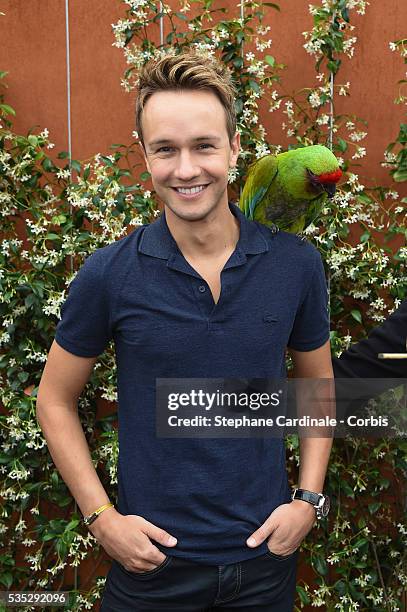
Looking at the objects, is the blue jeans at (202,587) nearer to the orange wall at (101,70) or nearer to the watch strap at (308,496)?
the watch strap at (308,496)

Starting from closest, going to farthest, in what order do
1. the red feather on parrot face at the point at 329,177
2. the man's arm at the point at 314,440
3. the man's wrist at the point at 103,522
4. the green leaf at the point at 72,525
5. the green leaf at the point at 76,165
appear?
1. the man's wrist at the point at 103,522
2. the man's arm at the point at 314,440
3. the red feather on parrot face at the point at 329,177
4. the green leaf at the point at 72,525
5. the green leaf at the point at 76,165

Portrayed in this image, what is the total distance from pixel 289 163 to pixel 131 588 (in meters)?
1.21

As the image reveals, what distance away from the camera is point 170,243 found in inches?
49.1

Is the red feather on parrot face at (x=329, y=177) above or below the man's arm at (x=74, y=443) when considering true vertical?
above

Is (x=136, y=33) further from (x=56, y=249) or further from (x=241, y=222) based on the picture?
(x=241, y=222)

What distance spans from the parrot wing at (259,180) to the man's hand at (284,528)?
95 centimetres

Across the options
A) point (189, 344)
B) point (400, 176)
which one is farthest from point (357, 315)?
point (189, 344)

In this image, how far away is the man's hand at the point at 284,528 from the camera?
122 cm

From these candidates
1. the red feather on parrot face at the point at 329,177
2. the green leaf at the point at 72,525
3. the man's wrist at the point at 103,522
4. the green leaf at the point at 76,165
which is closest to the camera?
the man's wrist at the point at 103,522

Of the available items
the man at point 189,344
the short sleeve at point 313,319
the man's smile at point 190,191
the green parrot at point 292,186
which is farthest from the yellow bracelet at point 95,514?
the green parrot at point 292,186

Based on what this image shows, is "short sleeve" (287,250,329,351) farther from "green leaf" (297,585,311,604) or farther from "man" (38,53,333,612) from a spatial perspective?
"green leaf" (297,585,311,604)

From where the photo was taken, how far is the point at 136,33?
2.30 meters

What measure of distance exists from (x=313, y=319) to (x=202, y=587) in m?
0.54


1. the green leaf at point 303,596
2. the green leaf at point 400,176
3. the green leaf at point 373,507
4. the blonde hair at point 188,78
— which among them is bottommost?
the green leaf at point 303,596
